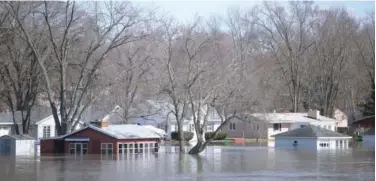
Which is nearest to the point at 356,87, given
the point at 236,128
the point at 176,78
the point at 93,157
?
the point at 236,128

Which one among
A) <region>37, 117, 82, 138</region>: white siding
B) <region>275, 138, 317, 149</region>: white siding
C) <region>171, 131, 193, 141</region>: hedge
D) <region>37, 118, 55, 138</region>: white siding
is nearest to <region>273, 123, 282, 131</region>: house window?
<region>171, 131, 193, 141</region>: hedge

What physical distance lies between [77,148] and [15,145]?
5.58 m

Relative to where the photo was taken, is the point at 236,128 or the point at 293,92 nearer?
the point at 236,128

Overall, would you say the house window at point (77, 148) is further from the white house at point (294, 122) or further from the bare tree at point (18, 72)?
the white house at point (294, 122)

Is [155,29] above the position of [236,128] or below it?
above

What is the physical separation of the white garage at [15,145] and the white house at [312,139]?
938 inches

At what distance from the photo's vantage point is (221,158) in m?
49.9

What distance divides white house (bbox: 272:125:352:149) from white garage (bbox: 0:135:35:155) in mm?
23830

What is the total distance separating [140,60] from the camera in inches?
2793

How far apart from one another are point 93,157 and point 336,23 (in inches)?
1891

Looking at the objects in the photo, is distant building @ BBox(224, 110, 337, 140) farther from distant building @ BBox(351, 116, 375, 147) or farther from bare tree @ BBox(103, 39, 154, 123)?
bare tree @ BBox(103, 39, 154, 123)

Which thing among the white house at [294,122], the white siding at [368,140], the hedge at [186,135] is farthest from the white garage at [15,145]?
the white house at [294,122]

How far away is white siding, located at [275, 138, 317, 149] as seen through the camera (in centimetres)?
6875

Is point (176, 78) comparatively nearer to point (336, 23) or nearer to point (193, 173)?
point (193, 173)
